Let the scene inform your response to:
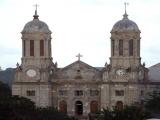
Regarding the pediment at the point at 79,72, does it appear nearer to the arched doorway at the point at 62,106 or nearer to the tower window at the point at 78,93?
the tower window at the point at 78,93

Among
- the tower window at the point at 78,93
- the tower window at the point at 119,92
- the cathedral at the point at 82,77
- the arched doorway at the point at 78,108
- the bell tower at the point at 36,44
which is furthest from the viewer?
the arched doorway at the point at 78,108

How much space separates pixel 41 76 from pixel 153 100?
1262cm

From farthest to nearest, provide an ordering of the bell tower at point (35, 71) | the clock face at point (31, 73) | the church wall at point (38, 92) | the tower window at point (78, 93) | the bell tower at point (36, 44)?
1. the tower window at point (78, 93)
2. the clock face at point (31, 73)
3. the church wall at point (38, 92)
4. the bell tower at point (35, 71)
5. the bell tower at point (36, 44)

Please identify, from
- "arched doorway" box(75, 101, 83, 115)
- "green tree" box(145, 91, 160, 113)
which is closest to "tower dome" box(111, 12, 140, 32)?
"green tree" box(145, 91, 160, 113)

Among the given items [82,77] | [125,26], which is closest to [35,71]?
[82,77]

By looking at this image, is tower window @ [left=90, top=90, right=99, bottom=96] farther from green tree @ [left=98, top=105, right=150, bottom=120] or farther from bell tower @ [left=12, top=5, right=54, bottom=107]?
green tree @ [left=98, top=105, right=150, bottom=120]

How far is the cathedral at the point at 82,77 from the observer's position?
340ft

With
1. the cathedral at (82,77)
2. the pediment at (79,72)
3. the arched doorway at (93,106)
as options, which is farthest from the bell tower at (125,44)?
the arched doorway at (93,106)

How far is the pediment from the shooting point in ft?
349

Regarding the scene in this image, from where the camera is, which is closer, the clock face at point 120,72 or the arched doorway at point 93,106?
the clock face at point 120,72

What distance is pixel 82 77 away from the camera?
349 ft

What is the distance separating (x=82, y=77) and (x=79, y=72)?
0.61 meters

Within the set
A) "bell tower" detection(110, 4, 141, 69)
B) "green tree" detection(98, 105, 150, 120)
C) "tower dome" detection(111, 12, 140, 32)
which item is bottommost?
"green tree" detection(98, 105, 150, 120)

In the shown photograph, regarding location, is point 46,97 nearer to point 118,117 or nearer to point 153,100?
point 153,100
